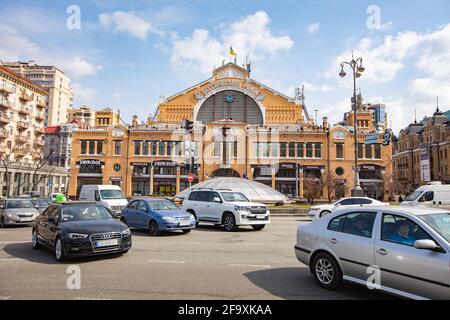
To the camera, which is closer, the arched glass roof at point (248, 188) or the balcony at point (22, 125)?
the arched glass roof at point (248, 188)

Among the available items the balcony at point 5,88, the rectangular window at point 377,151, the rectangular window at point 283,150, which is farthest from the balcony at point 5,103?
the rectangular window at point 377,151

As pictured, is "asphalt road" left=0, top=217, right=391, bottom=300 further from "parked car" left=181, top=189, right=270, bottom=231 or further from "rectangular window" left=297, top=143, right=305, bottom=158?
"rectangular window" left=297, top=143, right=305, bottom=158

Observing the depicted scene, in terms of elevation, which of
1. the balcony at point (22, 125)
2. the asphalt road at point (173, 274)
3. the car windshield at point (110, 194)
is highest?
the balcony at point (22, 125)

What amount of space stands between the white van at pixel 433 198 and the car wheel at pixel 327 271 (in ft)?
54.8

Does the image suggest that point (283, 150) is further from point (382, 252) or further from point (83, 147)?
point (382, 252)

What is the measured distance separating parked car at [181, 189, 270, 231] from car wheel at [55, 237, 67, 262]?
25.5ft

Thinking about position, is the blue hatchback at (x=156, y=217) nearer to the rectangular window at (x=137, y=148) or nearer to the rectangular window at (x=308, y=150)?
the rectangular window at (x=137, y=148)

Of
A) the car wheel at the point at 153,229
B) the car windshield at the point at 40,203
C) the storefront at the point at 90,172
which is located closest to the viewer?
the car wheel at the point at 153,229

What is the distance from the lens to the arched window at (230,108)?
57959 mm

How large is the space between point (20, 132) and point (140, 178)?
2807cm

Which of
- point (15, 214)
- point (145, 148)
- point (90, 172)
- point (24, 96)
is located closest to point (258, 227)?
point (15, 214)

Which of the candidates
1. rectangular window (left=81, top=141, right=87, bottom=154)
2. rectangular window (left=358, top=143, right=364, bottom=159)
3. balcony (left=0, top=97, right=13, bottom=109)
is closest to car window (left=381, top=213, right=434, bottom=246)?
rectangular window (left=358, top=143, right=364, bottom=159)
